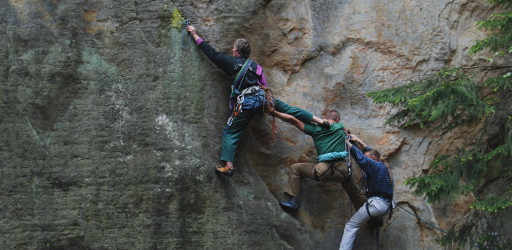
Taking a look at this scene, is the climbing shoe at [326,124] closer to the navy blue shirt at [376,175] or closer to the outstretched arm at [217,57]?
the navy blue shirt at [376,175]

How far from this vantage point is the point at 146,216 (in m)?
7.81

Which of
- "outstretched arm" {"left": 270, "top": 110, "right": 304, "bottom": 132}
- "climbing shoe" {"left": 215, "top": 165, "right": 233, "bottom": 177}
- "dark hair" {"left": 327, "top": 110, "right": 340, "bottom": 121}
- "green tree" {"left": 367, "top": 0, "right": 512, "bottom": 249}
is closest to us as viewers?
"green tree" {"left": 367, "top": 0, "right": 512, "bottom": 249}

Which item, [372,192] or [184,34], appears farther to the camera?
[184,34]

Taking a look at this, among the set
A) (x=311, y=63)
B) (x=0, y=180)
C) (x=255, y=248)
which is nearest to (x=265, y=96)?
(x=311, y=63)

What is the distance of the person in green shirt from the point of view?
26.1ft

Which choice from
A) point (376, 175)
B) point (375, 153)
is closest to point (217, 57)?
point (375, 153)

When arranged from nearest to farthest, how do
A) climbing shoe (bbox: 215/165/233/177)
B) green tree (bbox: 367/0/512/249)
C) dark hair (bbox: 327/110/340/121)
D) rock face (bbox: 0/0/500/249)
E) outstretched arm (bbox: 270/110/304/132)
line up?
green tree (bbox: 367/0/512/249), rock face (bbox: 0/0/500/249), climbing shoe (bbox: 215/165/233/177), outstretched arm (bbox: 270/110/304/132), dark hair (bbox: 327/110/340/121)

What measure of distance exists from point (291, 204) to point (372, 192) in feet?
3.66

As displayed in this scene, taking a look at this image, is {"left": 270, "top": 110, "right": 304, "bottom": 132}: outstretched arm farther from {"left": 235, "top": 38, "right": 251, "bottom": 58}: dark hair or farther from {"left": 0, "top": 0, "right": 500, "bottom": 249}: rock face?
{"left": 235, "top": 38, "right": 251, "bottom": 58}: dark hair

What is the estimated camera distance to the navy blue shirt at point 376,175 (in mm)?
7953

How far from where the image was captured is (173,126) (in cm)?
804

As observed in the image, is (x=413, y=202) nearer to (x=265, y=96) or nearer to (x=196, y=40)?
(x=265, y=96)

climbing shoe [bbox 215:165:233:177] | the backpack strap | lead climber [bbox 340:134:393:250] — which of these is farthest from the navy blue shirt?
the backpack strap

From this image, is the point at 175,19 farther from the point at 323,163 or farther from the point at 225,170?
the point at 323,163
